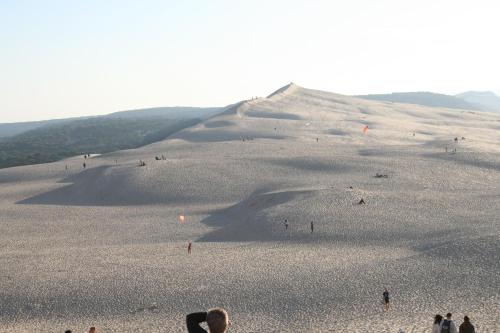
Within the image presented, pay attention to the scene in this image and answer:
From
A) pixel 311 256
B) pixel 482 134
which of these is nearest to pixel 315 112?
pixel 482 134

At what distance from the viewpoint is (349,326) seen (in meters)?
16.8

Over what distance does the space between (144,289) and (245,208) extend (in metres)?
18.7

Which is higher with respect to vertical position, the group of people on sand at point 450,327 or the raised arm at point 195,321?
the raised arm at point 195,321

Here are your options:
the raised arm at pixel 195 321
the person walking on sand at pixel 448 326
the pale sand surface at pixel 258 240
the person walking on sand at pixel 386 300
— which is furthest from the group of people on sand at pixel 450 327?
the raised arm at pixel 195 321

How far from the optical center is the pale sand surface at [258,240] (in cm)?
1898

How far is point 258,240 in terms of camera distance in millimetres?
31312

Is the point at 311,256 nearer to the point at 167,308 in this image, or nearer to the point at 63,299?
the point at 167,308

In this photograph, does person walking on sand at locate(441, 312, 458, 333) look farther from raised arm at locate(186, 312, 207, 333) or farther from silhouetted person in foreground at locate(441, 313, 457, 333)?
raised arm at locate(186, 312, 207, 333)

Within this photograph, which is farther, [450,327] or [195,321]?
[450,327]

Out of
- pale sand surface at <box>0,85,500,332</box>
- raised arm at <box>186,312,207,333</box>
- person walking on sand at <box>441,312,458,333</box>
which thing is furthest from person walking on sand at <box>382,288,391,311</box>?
raised arm at <box>186,312,207,333</box>

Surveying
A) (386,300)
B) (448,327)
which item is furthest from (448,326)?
(386,300)

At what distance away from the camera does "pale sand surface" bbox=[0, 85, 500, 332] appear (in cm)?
1898

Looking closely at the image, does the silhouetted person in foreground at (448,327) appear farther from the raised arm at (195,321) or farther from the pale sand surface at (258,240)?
the raised arm at (195,321)

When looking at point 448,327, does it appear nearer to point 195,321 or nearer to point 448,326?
point 448,326
